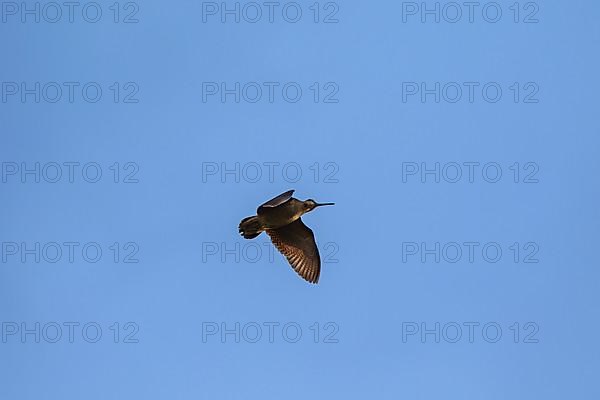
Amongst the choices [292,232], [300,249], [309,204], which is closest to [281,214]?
[309,204]

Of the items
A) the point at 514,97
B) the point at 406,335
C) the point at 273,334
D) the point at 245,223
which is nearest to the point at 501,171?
the point at 514,97

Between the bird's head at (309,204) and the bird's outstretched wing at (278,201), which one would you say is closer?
the bird's outstretched wing at (278,201)

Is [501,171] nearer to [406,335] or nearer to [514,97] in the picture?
[514,97]

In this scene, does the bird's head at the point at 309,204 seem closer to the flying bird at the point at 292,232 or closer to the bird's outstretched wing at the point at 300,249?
the flying bird at the point at 292,232

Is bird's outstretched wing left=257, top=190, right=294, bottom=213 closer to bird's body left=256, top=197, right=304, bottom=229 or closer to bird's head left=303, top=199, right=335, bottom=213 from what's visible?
bird's body left=256, top=197, right=304, bottom=229

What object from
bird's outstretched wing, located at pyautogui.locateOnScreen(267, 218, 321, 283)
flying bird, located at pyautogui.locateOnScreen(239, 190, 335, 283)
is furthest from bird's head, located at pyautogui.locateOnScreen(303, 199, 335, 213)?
bird's outstretched wing, located at pyautogui.locateOnScreen(267, 218, 321, 283)

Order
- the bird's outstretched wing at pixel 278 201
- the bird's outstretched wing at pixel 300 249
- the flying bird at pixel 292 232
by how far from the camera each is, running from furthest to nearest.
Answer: the bird's outstretched wing at pixel 300 249, the flying bird at pixel 292 232, the bird's outstretched wing at pixel 278 201

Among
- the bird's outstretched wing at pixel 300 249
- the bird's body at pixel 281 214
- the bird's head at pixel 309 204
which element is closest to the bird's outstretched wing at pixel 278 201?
the bird's body at pixel 281 214
